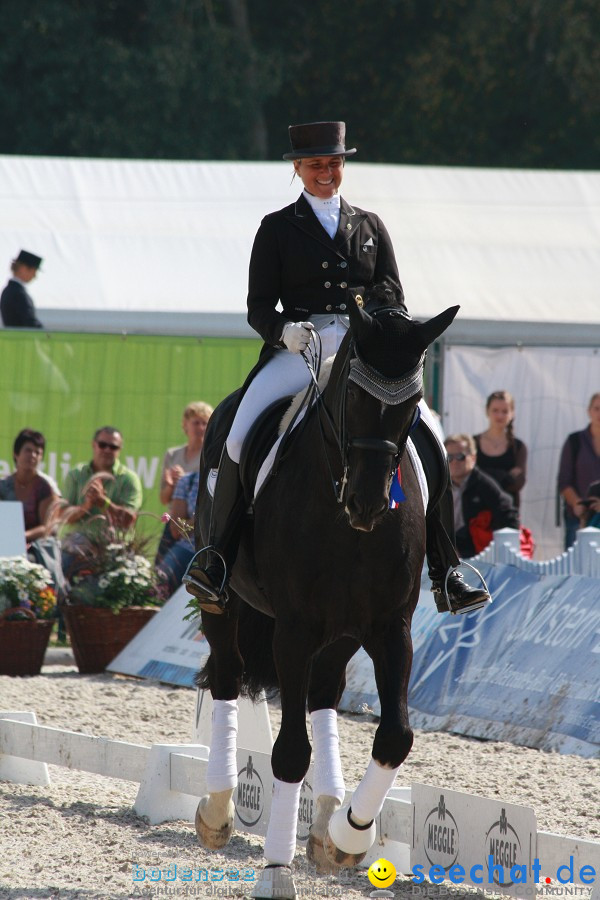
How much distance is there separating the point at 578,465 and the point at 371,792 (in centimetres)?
786

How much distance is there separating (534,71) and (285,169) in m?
20.8

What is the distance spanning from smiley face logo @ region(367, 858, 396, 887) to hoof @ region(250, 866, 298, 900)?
1.49 ft

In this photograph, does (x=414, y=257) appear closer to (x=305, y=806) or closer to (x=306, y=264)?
(x=306, y=264)

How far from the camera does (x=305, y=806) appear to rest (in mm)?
5762

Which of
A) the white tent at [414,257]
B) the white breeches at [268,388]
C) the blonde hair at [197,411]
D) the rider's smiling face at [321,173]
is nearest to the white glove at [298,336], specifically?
the white breeches at [268,388]

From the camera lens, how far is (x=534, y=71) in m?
34.9

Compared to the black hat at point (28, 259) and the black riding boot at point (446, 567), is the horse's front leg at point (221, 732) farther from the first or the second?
the black hat at point (28, 259)

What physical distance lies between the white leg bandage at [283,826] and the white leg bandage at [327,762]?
26 cm

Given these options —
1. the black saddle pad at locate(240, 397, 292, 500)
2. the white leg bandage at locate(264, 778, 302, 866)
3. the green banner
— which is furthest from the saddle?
the green banner

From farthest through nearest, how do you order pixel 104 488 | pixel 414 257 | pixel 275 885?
pixel 414 257
pixel 104 488
pixel 275 885

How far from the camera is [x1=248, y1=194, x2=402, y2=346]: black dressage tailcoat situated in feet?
18.0

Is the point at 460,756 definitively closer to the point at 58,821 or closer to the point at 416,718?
the point at 416,718

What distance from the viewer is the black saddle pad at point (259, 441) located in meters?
5.42

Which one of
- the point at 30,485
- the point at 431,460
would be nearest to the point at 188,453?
the point at 30,485
